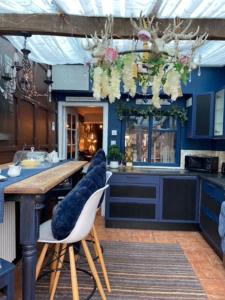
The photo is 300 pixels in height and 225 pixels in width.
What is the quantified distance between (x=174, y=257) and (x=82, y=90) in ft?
9.42

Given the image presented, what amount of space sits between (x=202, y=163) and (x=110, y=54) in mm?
2832

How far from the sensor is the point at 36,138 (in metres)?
3.77

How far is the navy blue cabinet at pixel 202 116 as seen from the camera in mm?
3992

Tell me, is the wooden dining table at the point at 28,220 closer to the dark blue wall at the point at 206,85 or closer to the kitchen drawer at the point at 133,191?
the kitchen drawer at the point at 133,191

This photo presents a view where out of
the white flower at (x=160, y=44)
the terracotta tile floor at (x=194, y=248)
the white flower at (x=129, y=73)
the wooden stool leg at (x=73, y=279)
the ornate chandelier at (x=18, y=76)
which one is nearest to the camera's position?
the wooden stool leg at (x=73, y=279)

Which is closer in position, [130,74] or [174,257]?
[130,74]

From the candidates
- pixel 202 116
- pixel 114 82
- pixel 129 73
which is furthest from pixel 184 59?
pixel 202 116

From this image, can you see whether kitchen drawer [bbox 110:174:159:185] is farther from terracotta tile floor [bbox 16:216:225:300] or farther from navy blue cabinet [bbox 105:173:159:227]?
terracotta tile floor [bbox 16:216:225:300]

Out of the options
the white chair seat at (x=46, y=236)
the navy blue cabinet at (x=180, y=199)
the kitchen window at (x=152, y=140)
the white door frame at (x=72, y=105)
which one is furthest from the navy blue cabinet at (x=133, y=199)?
the white chair seat at (x=46, y=236)

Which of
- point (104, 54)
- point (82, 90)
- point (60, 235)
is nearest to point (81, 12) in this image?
point (104, 54)

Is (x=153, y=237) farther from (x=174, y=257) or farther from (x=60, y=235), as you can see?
(x=60, y=235)

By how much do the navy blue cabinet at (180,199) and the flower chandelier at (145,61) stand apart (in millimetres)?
2123

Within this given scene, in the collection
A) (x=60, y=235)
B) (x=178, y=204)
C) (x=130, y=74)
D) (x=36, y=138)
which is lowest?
(x=178, y=204)

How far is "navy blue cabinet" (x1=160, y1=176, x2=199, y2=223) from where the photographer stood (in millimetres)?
3963
